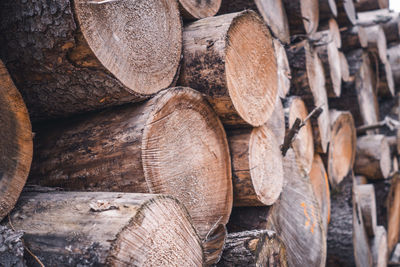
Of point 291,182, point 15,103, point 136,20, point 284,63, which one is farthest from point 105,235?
point 284,63

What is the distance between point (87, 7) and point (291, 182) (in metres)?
1.34

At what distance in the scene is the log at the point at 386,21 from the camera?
14.0ft

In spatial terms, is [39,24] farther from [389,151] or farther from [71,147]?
[389,151]

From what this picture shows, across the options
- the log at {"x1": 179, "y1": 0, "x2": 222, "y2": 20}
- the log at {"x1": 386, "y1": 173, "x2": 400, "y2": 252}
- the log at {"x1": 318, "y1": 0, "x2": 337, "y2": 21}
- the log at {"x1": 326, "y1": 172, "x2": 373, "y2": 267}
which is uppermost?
the log at {"x1": 179, "y1": 0, "x2": 222, "y2": 20}

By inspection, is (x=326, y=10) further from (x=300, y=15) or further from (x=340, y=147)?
(x=340, y=147)

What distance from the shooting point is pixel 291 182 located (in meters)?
1.86

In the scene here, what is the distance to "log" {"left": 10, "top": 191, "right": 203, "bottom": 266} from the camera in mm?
702

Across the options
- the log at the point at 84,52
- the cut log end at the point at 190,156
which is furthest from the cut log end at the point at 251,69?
the log at the point at 84,52

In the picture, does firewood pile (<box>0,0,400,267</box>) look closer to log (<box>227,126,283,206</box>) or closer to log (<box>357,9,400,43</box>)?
log (<box>227,126,283,206</box>)

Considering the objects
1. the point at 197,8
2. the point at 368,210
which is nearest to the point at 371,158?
the point at 368,210

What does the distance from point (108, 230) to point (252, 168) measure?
0.82 metres

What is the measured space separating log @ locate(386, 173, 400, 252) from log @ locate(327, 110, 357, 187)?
1.00 meters

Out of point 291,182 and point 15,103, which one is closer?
point 15,103

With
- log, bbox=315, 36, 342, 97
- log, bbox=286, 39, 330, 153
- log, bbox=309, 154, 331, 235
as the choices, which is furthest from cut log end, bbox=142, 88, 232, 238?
log, bbox=315, 36, 342, 97
